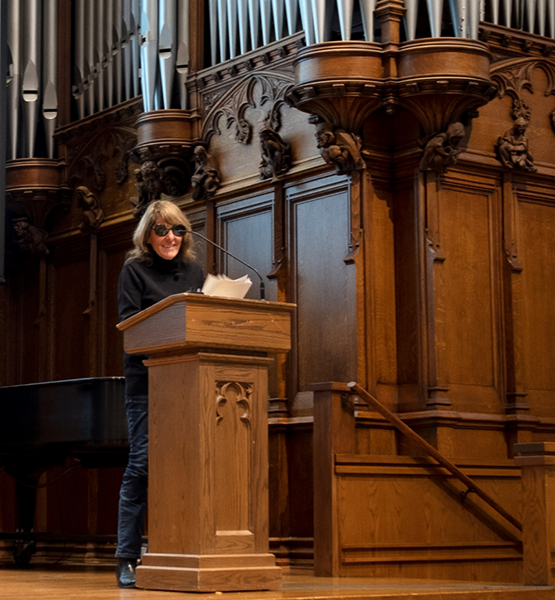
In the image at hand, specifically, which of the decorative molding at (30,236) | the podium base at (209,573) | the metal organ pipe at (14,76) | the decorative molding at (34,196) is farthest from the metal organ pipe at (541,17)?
the podium base at (209,573)

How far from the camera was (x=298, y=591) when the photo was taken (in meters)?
4.75

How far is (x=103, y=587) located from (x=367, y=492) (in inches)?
80.2

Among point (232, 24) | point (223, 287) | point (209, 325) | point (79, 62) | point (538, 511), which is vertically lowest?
point (538, 511)

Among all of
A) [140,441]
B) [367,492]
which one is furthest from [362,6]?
[140,441]

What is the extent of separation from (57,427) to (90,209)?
10.4ft

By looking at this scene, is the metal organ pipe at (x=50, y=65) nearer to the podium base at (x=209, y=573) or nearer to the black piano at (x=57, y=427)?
the black piano at (x=57, y=427)

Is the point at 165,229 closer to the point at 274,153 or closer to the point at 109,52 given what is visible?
the point at 274,153

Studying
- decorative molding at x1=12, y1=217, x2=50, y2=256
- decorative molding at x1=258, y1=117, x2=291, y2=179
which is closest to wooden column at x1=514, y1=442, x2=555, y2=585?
decorative molding at x1=258, y1=117, x2=291, y2=179

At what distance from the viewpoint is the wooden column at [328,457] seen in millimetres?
6609

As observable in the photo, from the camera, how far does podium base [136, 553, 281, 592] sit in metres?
4.60

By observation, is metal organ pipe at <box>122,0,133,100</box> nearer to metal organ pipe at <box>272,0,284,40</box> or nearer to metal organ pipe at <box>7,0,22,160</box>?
metal organ pipe at <box>7,0,22,160</box>

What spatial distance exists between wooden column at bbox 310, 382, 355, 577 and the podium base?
185 cm

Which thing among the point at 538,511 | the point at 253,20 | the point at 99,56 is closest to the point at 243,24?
the point at 253,20

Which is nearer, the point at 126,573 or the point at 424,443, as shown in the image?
the point at 126,573
